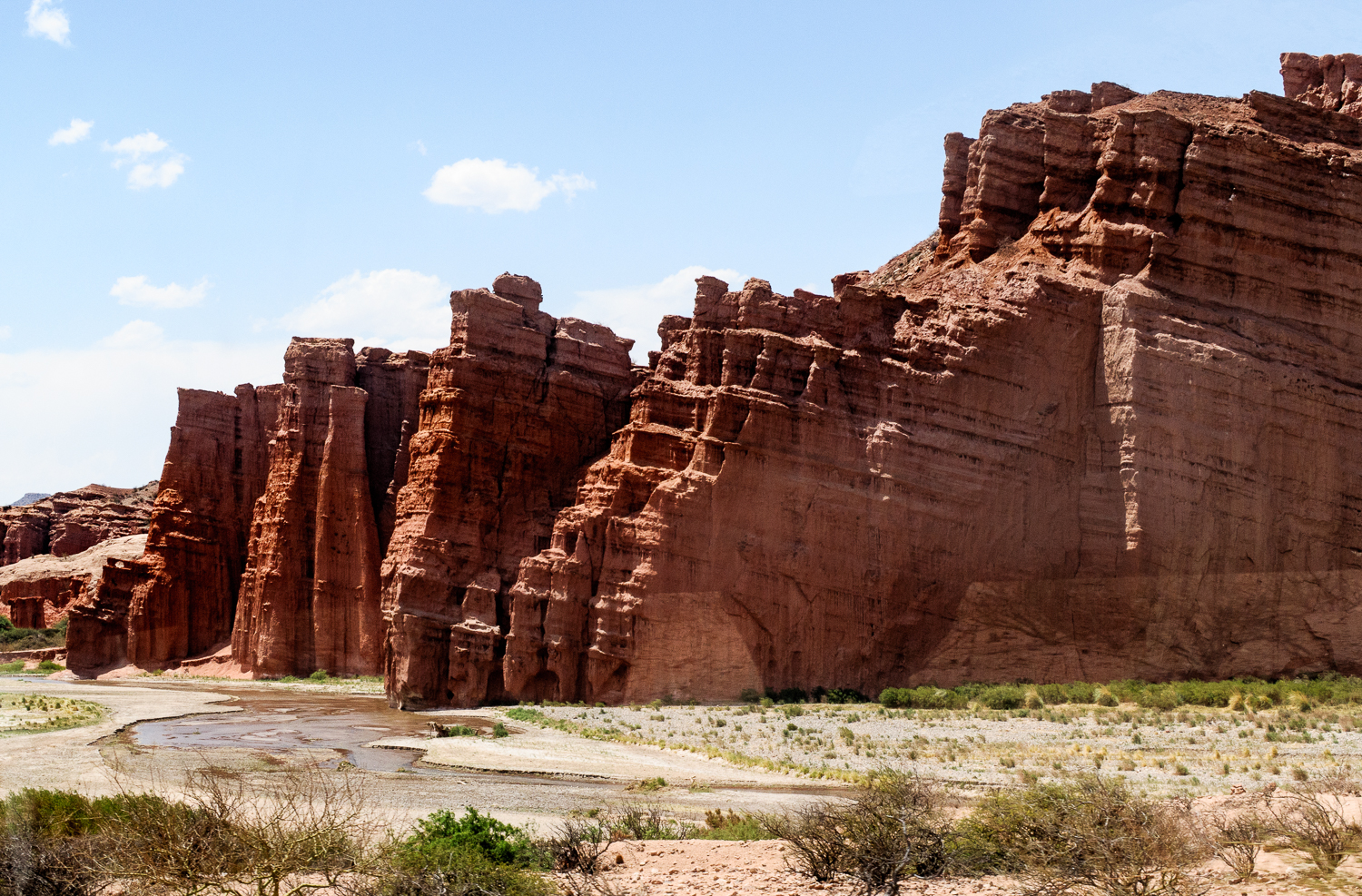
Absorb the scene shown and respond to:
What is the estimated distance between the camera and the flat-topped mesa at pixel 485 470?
45250mm

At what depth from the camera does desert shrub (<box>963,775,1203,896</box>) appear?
40.5 feet

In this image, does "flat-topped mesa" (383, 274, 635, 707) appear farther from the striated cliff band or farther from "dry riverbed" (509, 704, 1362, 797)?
"dry riverbed" (509, 704, 1362, 797)

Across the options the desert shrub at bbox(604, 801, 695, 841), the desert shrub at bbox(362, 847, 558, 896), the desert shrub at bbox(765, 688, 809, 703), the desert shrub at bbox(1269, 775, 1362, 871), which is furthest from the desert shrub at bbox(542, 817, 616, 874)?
the desert shrub at bbox(765, 688, 809, 703)

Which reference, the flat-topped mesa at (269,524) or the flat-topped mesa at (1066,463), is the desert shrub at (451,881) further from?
the flat-topped mesa at (269,524)

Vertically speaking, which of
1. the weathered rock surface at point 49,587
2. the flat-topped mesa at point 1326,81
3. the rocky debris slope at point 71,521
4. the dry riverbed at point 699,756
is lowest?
the dry riverbed at point 699,756

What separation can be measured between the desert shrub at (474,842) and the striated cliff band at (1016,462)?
24045mm

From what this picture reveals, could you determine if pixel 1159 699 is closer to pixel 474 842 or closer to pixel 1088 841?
pixel 1088 841

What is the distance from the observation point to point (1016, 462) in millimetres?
40125

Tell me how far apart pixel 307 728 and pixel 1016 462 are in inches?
909

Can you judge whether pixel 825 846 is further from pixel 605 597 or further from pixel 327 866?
pixel 605 597

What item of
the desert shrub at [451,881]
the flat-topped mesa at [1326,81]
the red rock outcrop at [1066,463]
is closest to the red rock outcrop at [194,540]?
the red rock outcrop at [1066,463]

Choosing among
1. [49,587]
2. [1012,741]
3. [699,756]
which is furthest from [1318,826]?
[49,587]

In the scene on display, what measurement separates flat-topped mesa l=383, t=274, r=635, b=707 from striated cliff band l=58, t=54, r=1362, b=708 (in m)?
0.27

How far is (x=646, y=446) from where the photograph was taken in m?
43.6
